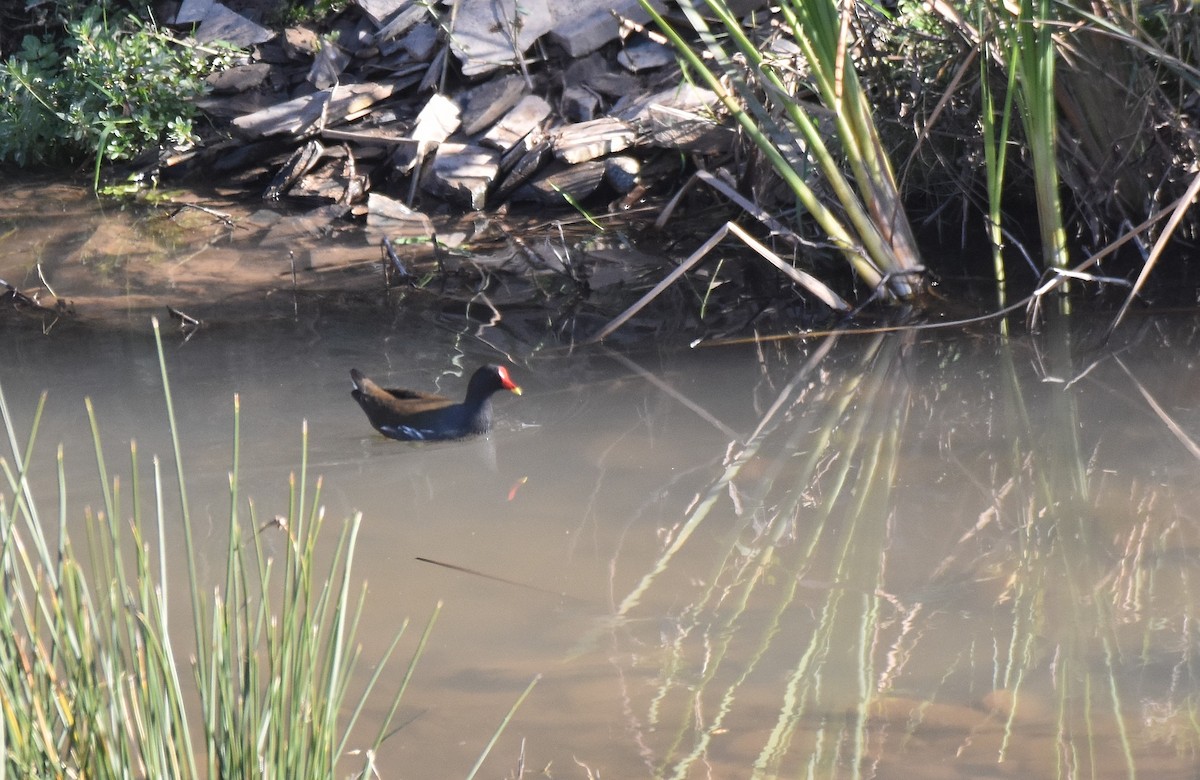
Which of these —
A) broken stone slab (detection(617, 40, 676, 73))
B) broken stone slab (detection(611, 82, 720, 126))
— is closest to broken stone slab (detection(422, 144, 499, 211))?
broken stone slab (detection(611, 82, 720, 126))

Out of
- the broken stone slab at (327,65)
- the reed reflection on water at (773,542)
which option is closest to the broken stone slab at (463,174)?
the broken stone slab at (327,65)

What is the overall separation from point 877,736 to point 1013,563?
0.98 metres

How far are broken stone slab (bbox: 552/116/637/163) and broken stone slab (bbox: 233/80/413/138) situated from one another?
177 centimetres

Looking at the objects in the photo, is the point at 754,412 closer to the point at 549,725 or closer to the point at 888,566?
the point at 888,566

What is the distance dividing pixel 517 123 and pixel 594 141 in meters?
0.79

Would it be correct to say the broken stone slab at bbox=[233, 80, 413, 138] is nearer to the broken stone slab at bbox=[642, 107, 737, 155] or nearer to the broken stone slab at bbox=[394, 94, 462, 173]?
the broken stone slab at bbox=[394, 94, 462, 173]

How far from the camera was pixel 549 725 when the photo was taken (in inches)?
115

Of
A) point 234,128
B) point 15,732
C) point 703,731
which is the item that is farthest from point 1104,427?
point 234,128

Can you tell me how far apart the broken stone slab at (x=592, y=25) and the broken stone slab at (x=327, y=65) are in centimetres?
183

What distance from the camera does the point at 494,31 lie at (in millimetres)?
8719

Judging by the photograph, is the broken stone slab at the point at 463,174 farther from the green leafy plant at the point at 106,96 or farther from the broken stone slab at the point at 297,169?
the green leafy plant at the point at 106,96

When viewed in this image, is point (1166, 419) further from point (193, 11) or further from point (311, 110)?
point (193, 11)

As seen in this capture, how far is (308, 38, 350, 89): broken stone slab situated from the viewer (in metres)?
9.19

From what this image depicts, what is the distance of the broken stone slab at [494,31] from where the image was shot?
8.63 meters
